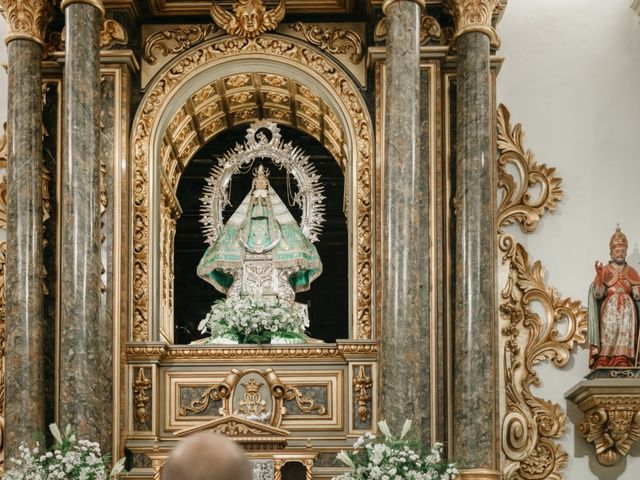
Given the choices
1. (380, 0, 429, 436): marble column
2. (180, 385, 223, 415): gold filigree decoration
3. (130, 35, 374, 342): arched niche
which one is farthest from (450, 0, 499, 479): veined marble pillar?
(180, 385, 223, 415): gold filigree decoration

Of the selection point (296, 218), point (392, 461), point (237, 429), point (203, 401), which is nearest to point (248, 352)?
point (203, 401)

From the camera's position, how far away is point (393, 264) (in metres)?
10.1

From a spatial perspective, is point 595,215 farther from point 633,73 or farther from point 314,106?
point 314,106

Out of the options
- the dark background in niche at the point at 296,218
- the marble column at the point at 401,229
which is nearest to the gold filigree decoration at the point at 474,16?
the marble column at the point at 401,229

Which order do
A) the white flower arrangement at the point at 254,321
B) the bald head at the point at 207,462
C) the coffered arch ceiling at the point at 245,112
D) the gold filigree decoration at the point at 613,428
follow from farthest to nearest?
1. the coffered arch ceiling at the point at 245,112
2. the white flower arrangement at the point at 254,321
3. the gold filigree decoration at the point at 613,428
4. the bald head at the point at 207,462

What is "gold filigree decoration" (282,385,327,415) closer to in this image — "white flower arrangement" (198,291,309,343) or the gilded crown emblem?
the gilded crown emblem

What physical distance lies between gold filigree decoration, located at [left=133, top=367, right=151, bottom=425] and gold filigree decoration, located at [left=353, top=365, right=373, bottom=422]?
1.86 metres

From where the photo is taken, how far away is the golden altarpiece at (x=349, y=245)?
1064 centimetres

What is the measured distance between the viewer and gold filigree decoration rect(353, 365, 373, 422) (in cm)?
1089

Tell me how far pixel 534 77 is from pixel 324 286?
3408mm

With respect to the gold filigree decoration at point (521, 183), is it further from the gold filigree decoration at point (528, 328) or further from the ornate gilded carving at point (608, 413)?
the ornate gilded carving at point (608, 413)

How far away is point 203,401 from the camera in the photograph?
36.2 feet

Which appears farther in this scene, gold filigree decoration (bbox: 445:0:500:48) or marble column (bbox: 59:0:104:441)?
gold filigree decoration (bbox: 445:0:500:48)

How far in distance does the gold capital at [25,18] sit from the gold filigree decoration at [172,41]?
106cm
